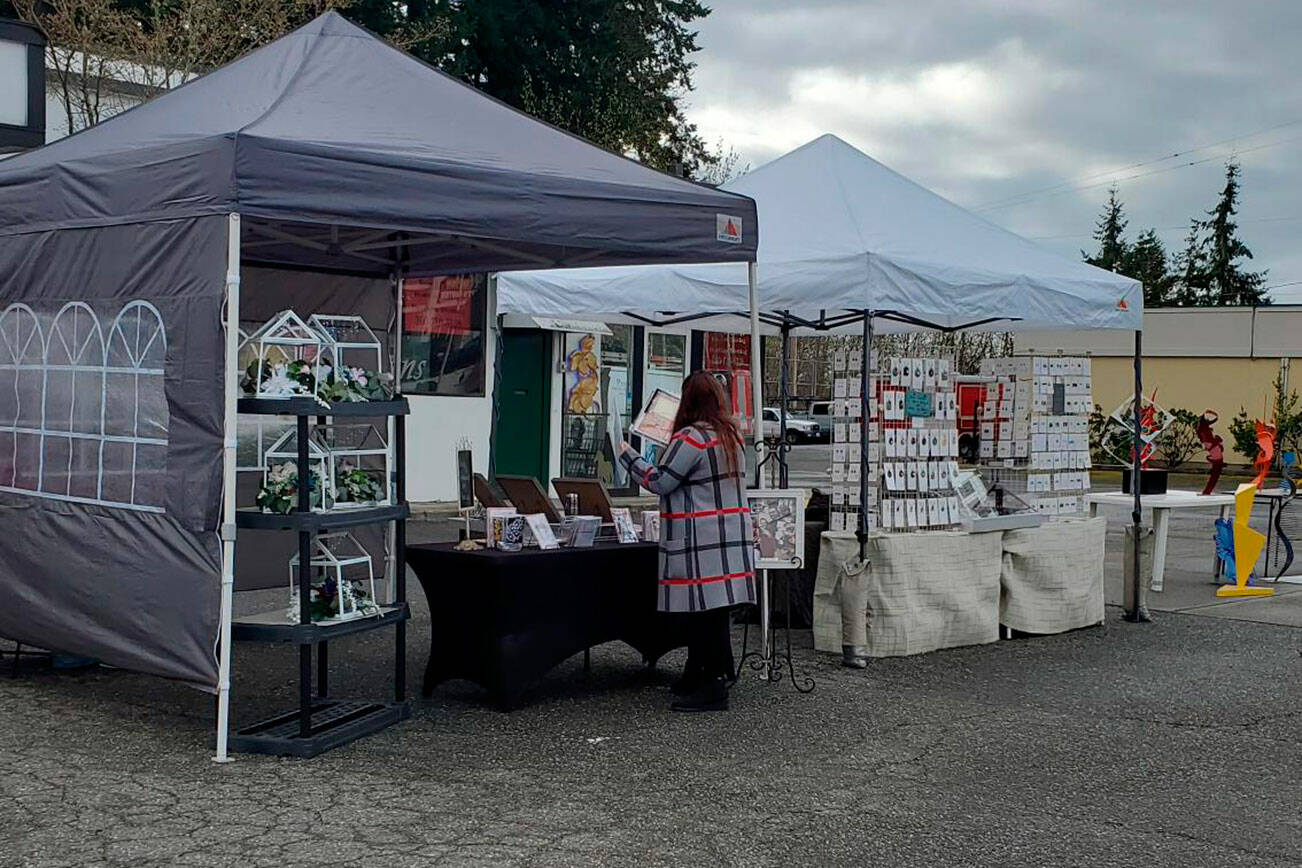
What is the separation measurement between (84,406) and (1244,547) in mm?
9362

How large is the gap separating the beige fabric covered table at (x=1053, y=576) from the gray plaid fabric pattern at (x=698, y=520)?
2.90 meters

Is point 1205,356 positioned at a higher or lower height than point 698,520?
higher

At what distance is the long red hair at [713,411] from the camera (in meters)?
6.95

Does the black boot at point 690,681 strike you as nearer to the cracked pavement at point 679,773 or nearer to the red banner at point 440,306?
the cracked pavement at point 679,773

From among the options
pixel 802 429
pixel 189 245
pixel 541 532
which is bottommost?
pixel 541 532

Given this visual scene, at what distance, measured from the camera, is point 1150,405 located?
12.4 metres

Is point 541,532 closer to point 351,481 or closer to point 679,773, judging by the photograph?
point 351,481

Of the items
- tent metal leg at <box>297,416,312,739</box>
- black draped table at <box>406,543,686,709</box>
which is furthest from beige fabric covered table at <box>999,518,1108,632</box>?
tent metal leg at <box>297,416,312,739</box>

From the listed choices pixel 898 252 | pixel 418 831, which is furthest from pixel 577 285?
pixel 418 831

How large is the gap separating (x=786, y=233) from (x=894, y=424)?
4.40ft

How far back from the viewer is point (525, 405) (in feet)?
58.9

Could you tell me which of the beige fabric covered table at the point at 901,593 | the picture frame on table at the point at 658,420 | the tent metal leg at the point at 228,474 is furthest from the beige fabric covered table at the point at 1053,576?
the tent metal leg at the point at 228,474

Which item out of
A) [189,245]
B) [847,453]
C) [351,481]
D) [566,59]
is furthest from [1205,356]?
[189,245]

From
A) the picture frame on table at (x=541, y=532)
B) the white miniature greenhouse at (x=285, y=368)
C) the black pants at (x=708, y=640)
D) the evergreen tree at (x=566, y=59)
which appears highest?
the evergreen tree at (x=566, y=59)
